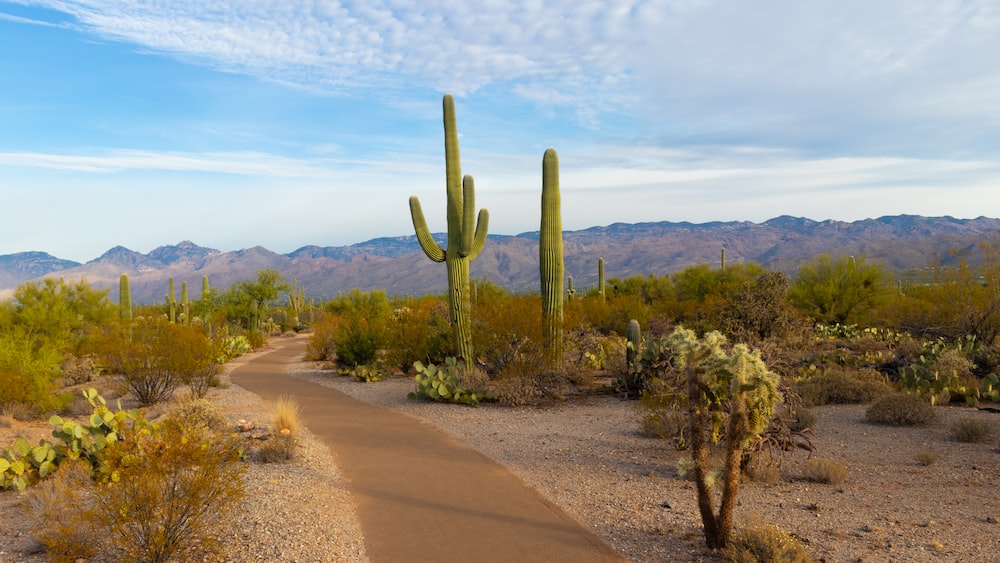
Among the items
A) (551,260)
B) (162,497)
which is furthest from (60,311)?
(162,497)

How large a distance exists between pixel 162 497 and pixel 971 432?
10.8m

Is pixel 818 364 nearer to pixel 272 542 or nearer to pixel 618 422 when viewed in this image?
pixel 618 422

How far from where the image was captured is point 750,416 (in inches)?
241

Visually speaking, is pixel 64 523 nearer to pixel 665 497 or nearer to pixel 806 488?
pixel 665 497

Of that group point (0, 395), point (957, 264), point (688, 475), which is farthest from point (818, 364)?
point (0, 395)

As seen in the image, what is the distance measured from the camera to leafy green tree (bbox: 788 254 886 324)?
26.6 m

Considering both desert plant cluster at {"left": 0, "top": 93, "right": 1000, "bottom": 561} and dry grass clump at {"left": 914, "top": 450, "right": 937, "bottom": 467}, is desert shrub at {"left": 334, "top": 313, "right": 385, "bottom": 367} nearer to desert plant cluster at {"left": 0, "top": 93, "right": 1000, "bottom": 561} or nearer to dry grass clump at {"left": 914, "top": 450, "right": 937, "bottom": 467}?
desert plant cluster at {"left": 0, "top": 93, "right": 1000, "bottom": 561}

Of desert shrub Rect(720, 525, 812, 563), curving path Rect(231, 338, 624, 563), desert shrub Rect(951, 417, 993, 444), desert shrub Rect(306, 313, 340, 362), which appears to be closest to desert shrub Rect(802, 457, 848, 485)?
desert shrub Rect(720, 525, 812, 563)

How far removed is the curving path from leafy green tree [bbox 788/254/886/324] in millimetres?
19832

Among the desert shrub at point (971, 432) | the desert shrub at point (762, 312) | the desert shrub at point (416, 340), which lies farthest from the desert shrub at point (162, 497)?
the desert shrub at point (762, 312)

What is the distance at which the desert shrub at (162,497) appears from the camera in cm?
574

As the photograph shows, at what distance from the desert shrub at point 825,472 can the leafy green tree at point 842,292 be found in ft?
63.8

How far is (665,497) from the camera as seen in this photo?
7879mm

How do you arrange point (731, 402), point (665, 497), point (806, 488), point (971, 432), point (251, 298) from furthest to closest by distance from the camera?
point (251, 298), point (971, 432), point (806, 488), point (665, 497), point (731, 402)
